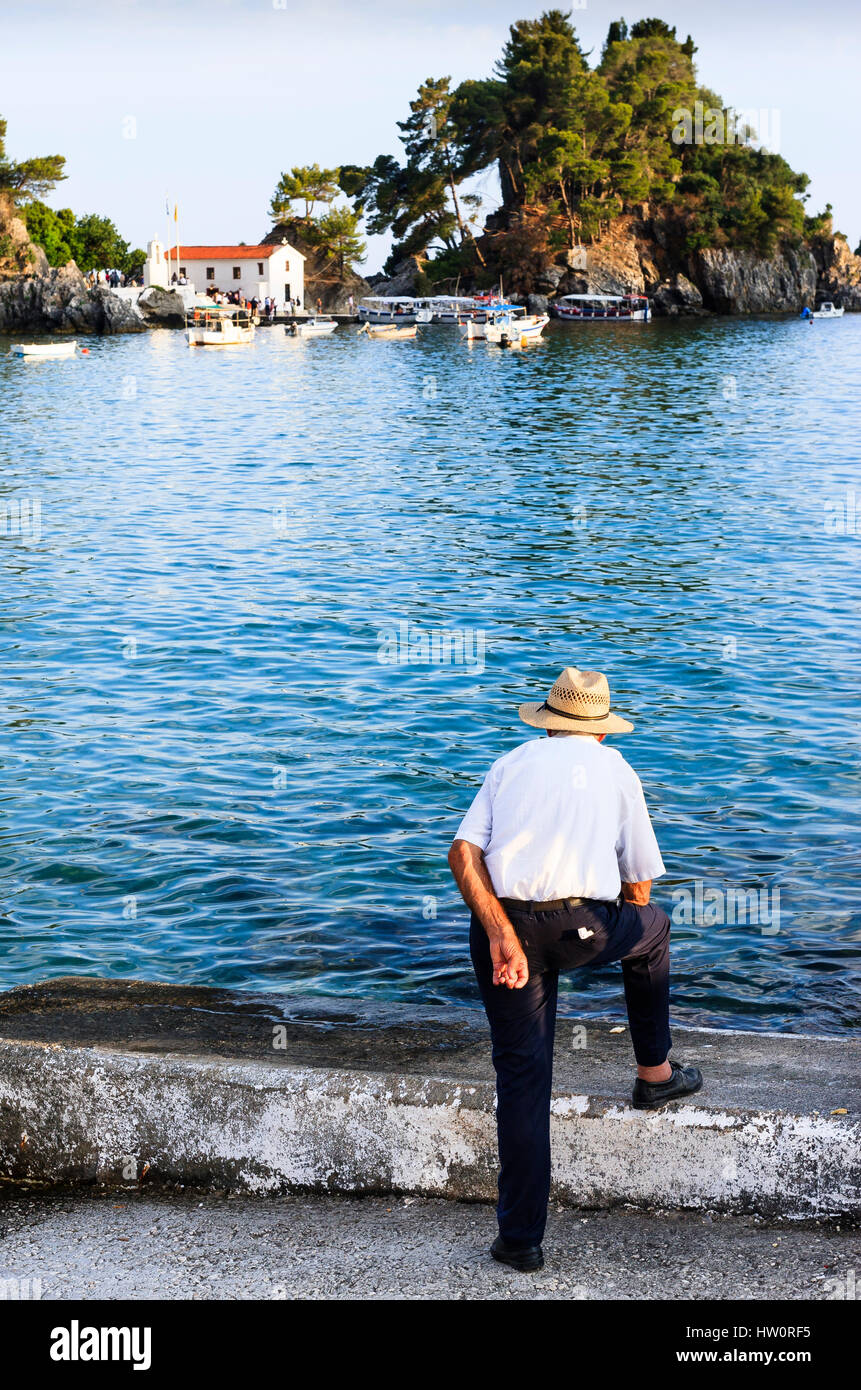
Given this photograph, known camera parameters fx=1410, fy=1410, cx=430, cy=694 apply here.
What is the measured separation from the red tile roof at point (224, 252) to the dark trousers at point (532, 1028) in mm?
146307

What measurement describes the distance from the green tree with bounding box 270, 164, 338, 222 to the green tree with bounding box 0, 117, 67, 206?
27.0 meters

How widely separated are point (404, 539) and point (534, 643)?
8.55 meters

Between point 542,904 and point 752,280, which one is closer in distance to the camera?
point 542,904

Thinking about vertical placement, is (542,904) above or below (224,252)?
below

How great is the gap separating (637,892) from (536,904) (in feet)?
1.56

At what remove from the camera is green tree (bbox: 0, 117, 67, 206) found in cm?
12481

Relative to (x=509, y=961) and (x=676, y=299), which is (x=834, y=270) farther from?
(x=509, y=961)

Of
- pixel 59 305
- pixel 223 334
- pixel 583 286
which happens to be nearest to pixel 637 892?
pixel 223 334

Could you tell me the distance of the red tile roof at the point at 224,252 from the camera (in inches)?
5709

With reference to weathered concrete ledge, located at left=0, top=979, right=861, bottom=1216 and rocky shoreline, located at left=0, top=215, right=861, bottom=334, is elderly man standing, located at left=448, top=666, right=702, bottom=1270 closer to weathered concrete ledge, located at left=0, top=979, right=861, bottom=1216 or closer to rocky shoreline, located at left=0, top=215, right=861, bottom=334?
weathered concrete ledge, located at left=0, top=979, right=861, bottom=1216

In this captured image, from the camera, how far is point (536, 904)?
4.96 metres

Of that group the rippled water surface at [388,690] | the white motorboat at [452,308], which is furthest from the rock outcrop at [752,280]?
the rippled water surface at [388,690]

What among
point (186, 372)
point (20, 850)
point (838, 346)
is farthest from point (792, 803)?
point (838, 346)

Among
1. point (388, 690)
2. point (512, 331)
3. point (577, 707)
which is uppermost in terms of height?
point (512, 331)
